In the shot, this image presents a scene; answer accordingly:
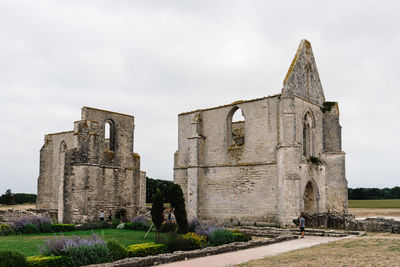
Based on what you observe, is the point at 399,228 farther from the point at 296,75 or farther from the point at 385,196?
the point at 385,196

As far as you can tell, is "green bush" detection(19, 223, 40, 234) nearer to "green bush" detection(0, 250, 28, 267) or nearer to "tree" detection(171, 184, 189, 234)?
"tree" detection(171, 184, 189, 234)

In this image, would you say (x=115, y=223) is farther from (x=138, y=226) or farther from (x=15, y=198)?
(x=15, y=198)

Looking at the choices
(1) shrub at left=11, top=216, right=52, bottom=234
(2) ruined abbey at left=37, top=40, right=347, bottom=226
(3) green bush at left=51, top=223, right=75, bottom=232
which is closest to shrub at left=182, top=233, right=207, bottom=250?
(2) ruined abbey at left=37, top=40, right=347, bottom=226

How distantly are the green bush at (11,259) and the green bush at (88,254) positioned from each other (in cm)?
126

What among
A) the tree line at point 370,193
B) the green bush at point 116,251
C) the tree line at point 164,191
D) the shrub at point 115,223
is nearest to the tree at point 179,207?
the green bush at point 116,251

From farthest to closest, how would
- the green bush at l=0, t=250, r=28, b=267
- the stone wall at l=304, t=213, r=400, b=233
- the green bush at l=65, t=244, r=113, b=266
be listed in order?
the stone wall at l=304, t=213, r=400, b=233, the green bush at l=65, t=244, r=113, b=266, the green bush at l=0, t=250, r=28, b=267

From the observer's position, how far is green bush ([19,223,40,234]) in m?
19.5

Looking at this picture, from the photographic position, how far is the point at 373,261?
1014cm

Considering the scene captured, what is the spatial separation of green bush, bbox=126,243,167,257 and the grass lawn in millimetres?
2951

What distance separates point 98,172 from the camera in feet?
78.4

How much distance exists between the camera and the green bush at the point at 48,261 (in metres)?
9.27

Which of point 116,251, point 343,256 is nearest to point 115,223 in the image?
point 116,251

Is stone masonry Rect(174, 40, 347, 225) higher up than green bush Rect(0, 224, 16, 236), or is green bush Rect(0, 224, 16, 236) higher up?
stone masonry Rect(174, 40, 347, 225)

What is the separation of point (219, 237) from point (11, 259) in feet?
23.5
